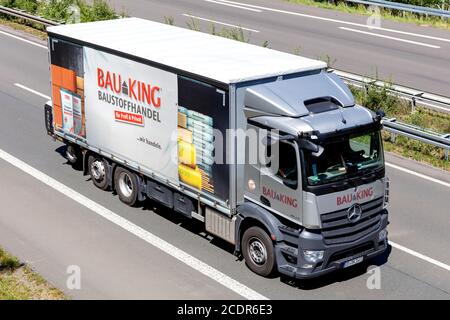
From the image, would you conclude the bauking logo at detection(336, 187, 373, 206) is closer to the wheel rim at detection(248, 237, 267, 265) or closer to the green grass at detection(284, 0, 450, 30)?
the wheel rim at detection(248, 237, 267, 265)

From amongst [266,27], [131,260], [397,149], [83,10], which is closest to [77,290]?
[131,260]

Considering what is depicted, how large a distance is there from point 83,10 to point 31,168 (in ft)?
37.8

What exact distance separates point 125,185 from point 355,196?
5168 mm

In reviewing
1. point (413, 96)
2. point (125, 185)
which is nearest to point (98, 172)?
point (125, 185)

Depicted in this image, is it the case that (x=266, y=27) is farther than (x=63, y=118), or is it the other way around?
(x=266, y=27)

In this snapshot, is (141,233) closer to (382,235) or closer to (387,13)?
(382,235)

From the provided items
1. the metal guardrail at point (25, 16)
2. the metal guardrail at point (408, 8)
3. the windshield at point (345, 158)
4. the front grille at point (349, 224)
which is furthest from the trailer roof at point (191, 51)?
the metal guardrail at point (408, 8)

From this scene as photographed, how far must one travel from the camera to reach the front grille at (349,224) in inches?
450

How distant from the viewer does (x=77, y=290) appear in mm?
11797

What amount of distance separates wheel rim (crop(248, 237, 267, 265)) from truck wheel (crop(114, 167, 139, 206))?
3.21m

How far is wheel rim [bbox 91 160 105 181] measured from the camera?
15.5 metres

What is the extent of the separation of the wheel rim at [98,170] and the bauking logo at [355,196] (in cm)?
578

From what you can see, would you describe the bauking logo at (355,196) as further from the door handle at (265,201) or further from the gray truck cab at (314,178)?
the door handle at (265,201)

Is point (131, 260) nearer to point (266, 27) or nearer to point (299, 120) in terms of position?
point (299, 120)
